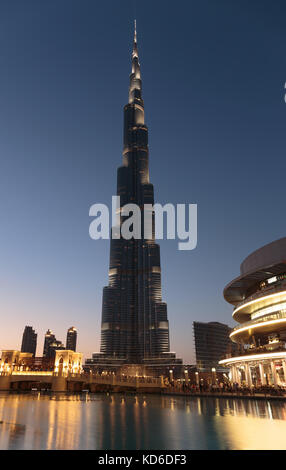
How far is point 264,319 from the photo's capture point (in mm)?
64938

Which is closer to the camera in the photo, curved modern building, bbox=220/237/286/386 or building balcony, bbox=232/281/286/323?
curved modern building, bbox=220/237/286/386

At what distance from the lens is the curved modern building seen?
61906mm

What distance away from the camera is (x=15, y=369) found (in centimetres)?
9112

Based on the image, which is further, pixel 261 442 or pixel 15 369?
pixel 15 369

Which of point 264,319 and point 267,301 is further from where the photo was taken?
point 267,301

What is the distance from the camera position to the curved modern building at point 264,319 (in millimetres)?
61906

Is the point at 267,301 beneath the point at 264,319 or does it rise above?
above

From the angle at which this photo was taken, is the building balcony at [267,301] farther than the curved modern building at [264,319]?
Yes
